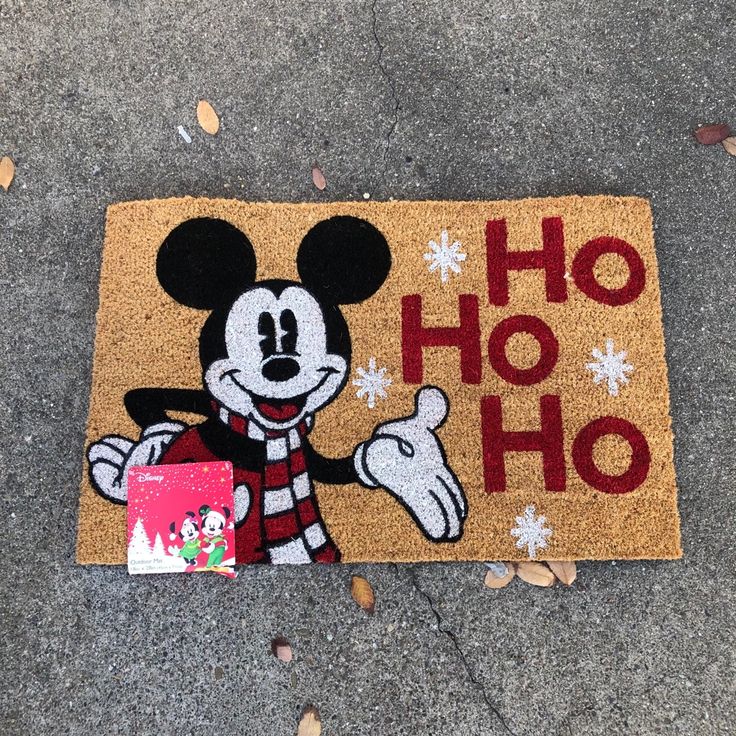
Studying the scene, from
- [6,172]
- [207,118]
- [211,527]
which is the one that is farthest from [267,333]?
[6,172]

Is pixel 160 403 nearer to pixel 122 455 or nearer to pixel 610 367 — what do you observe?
pixel 122 455

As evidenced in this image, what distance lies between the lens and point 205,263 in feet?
5.49

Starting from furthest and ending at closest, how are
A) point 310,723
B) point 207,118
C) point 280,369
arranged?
1. point 207,118
2. point 280,369
3. point 310,723

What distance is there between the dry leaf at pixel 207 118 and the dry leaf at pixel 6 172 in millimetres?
563

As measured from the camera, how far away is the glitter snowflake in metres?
1.61

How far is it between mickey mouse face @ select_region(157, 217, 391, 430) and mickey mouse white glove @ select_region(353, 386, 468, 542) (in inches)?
7.7

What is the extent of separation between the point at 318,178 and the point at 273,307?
400mm

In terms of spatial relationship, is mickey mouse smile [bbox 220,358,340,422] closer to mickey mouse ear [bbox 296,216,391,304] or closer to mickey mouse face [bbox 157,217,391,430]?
mickey mouse face [bbox 157,217,391,430]

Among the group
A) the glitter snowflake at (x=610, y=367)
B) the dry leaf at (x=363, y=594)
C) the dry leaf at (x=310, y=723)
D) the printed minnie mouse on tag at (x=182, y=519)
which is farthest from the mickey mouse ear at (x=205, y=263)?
the dry leaf at (x=310, y=723)

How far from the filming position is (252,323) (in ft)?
5.41

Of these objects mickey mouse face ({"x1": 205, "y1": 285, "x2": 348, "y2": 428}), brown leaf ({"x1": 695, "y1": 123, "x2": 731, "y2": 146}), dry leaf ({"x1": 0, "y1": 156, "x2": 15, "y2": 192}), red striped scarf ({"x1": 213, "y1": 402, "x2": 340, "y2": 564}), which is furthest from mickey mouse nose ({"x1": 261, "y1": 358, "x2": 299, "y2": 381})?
brown leaf ({"x1": 695, "y1": 123, "x2": 731, "y2": 146})

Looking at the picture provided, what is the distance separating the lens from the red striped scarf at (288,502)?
5.16ft

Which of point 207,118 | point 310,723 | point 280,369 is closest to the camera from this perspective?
point 310,723

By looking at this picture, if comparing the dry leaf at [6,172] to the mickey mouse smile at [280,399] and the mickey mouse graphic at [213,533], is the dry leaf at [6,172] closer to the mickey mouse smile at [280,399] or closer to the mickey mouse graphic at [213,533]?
the mickey mouse smile at [280,399]
